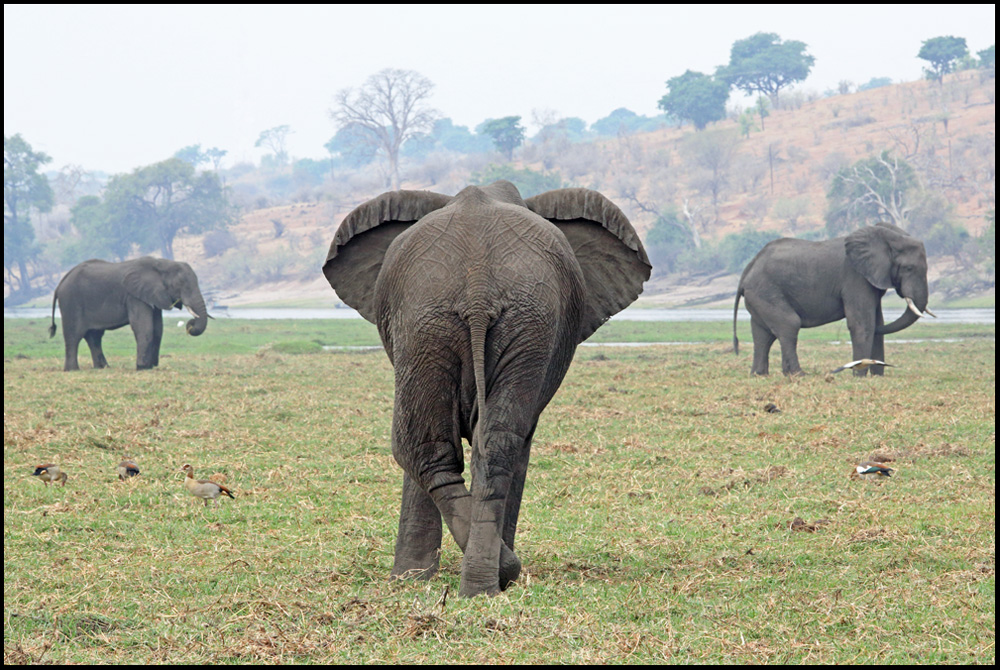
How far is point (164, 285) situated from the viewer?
19734 millimetres

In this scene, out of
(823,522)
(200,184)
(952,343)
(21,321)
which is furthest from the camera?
(200,184)

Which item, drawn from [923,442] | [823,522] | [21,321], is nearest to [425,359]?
[823,522]

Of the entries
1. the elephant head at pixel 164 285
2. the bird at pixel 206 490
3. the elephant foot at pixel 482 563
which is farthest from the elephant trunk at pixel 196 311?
the elephant foot at pixel 482 563

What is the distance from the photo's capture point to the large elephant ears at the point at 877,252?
16.5 metres

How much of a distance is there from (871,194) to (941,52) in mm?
34260

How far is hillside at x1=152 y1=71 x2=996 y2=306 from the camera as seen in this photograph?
6625cm

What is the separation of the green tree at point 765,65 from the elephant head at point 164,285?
257 feet

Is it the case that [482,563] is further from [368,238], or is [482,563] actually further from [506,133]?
[506,133]

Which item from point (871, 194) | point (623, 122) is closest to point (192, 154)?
point (623, 122)

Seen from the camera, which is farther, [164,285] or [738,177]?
[738,177]

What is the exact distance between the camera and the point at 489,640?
410 cm

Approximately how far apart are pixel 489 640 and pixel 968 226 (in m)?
62.0

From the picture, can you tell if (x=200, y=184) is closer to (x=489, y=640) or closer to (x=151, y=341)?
(x=151, y=341)

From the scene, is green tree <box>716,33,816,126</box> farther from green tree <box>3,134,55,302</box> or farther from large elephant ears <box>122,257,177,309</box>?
large elephant ears <box>122,257,177,309</box>
